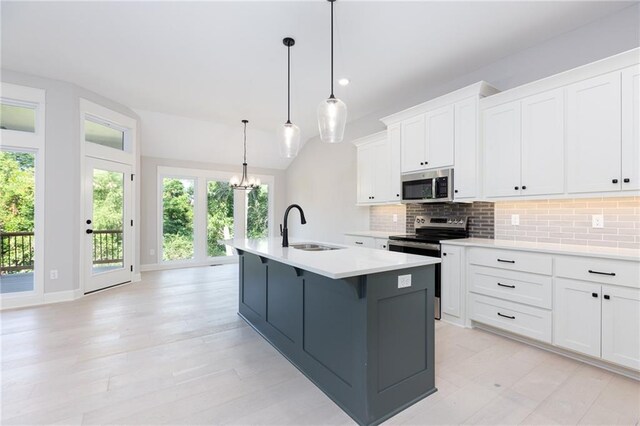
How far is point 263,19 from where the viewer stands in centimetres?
262

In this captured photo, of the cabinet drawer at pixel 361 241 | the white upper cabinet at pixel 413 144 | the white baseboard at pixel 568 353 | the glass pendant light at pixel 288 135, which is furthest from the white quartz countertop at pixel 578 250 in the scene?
the glass pendant light at pixel 288 135

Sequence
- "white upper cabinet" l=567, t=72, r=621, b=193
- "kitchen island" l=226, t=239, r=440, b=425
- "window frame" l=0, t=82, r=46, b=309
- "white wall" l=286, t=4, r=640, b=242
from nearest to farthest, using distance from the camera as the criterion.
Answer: "kitchen island" l=226, t=239, r=440, b=425, "white upper cabinet" l=567, t=72, r=621, b=193, "white wall" l=286, t=4, r=640, b=242, "window frame" l=0, t=82, r=46, b=309

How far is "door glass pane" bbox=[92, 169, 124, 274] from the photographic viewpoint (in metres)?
4.52

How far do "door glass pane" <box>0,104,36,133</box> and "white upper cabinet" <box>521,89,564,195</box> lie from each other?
579 cm

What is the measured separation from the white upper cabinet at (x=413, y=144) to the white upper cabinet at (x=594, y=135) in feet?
4.68

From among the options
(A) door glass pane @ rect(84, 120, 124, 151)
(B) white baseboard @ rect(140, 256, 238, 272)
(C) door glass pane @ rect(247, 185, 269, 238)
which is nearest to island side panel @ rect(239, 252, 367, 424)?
(A) door glass pane @ rect(84, 120, 124, 151)

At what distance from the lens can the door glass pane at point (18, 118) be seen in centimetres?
372

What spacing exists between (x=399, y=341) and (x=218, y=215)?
592 centimetres

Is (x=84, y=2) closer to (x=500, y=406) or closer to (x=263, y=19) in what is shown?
(x=263, y=19)

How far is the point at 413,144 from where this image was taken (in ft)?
12.4

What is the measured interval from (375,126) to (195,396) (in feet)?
14.2

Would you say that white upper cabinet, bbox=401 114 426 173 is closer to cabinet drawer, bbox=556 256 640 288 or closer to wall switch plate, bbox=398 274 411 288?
cabinet drawer, bbox=556 256 640 288

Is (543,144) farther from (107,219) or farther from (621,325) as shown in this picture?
(107,219)

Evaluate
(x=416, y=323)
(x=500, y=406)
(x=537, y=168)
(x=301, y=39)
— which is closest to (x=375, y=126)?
(x=301, y=39)
